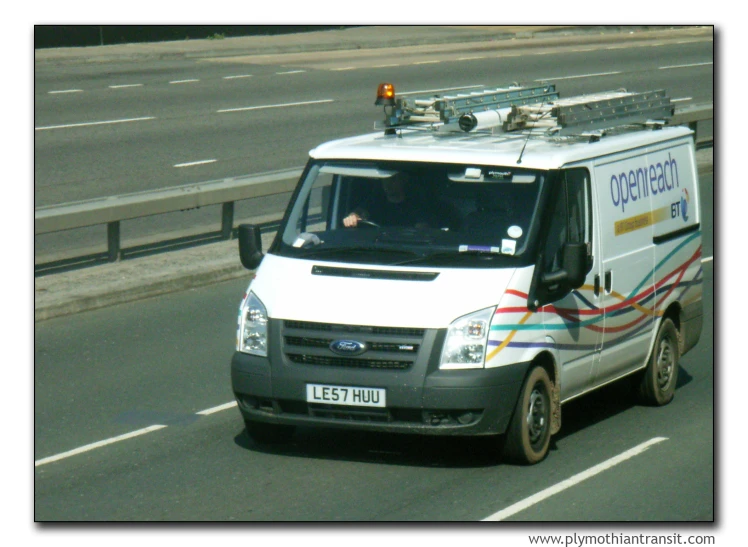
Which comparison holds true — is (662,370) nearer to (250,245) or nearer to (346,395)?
(346,395)

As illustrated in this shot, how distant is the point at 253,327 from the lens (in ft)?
26.3

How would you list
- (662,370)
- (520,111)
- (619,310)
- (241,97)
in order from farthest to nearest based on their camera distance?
(241,97)
(662,370)
(520,111)
(619,310)

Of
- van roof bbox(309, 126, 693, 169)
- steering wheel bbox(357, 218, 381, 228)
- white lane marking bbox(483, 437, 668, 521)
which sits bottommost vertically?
white lane marking bbox(483, 437, 668, 521)

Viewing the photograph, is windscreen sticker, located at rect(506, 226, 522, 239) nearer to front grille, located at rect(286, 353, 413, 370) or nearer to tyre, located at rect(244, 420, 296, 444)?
front grille, located at rect(286, 353, 413, 370)

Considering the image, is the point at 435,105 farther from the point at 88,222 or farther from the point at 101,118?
the point at 101,118

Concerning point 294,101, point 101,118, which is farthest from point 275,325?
point 294,101

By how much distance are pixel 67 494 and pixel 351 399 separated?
170cm

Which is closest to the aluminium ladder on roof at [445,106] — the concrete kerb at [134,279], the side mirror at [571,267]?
the side mirror at [571,267]

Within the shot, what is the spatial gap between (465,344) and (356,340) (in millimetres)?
633

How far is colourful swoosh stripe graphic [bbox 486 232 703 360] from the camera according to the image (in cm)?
783

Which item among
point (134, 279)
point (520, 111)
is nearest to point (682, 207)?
point (520, 111)

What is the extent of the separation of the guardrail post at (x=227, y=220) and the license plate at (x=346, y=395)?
26.0ft

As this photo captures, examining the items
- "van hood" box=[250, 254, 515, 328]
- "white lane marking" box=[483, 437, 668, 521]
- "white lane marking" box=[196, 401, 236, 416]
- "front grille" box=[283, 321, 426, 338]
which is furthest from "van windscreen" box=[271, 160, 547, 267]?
"white lane marking" box=[196, 401, 236, 416]

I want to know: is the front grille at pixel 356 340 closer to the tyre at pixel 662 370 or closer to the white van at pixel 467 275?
the white van at pixel 467 275
